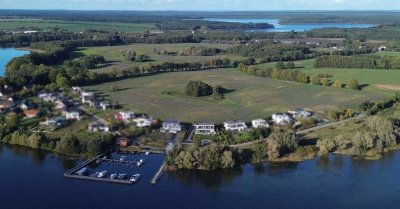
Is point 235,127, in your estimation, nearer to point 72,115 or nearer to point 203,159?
point 203,159

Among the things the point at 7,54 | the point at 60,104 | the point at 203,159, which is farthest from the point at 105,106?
the point at 7,54

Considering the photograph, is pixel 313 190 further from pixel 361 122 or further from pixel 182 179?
pixel 361 122

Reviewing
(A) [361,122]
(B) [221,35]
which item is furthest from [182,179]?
(B) [221,35]

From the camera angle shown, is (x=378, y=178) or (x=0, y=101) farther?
(x=0, y=101)

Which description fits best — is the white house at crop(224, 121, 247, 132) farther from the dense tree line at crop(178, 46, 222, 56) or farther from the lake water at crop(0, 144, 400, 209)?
the dense tree line at crop(178, 46, 222, 56)

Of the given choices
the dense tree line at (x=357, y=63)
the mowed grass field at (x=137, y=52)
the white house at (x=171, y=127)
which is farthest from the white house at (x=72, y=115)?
the dense tree line at (x=357, y=63)

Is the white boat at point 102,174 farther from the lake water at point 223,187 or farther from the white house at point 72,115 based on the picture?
the white house at point 72,115
